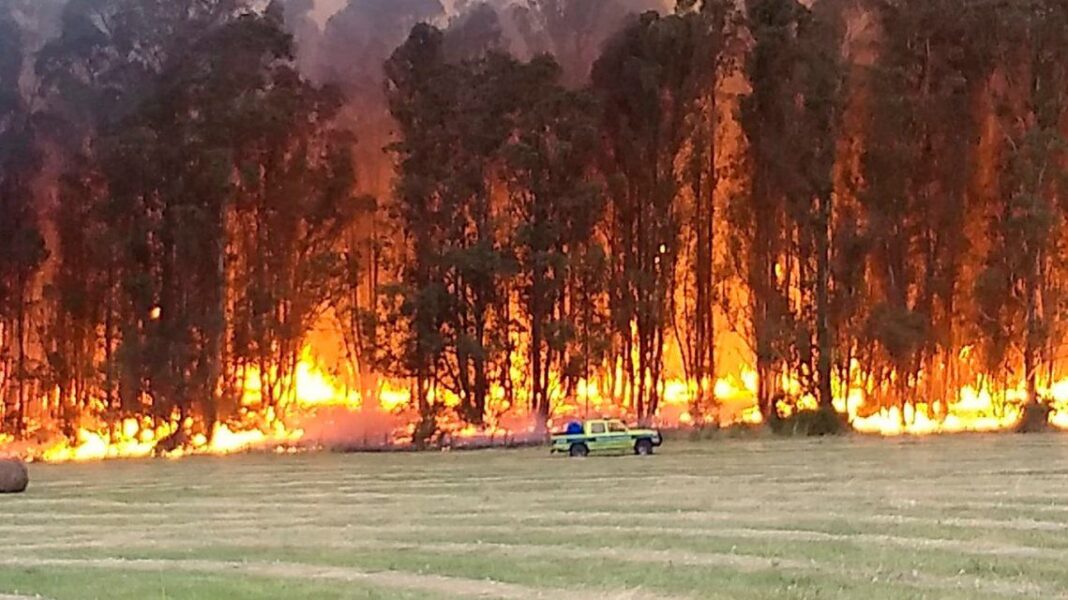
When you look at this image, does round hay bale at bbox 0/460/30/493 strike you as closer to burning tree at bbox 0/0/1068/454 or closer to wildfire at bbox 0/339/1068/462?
wildfire at bbox 0/339/1068/462

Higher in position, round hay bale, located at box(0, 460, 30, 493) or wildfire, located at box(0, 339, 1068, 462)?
wildfire, located at box(0, 339, 1068, 462)

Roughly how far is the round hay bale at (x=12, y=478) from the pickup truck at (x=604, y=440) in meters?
11.4

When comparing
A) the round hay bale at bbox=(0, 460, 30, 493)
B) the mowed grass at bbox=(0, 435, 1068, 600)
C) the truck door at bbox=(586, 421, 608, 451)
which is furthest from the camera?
the truck door at bbox=(586, 421, 608, 451)

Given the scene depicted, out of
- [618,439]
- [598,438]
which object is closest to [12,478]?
[598,438]

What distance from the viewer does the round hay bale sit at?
23641mm

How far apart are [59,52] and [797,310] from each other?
20.9 m

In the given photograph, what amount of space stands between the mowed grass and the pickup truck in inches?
184

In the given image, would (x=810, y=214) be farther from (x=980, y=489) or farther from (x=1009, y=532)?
(x=1009, y=532)

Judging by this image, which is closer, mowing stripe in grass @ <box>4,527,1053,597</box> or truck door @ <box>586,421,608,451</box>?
mowing stripe in grass @ <box>4,527,1053,597</box>

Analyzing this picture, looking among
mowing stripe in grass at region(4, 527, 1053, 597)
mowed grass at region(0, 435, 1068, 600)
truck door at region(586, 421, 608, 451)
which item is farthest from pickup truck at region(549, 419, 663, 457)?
mowing stripe in grass at region(4, 527, 1053, 597)

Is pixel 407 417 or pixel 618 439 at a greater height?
pixel 407 417

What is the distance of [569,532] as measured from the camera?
14664mm

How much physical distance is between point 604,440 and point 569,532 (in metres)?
16.5

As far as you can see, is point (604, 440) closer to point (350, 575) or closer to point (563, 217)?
point (563, 217)
